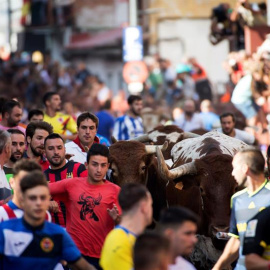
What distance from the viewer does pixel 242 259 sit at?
29.0 ft

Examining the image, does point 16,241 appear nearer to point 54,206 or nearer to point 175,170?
point 54,206

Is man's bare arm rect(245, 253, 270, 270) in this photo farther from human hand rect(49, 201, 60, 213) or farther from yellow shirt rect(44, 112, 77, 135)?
yellow shirt rect(44, 112, 77, 135)

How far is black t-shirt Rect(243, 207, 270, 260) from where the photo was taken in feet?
27.1

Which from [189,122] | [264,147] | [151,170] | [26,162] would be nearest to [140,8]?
[189,122]

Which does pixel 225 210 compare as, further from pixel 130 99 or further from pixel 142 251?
pixel 130 99

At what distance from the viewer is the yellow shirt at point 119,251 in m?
7.55

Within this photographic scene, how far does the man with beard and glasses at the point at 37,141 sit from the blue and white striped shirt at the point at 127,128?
5687 mm

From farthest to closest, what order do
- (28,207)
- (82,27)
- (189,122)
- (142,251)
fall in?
(82,27) → (189,122) → (28,207) → (142,251)

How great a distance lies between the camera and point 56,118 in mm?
16578

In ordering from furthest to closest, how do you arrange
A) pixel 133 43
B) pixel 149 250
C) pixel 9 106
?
pixel 133 43 < pixel 9 106 < pixel 149 250

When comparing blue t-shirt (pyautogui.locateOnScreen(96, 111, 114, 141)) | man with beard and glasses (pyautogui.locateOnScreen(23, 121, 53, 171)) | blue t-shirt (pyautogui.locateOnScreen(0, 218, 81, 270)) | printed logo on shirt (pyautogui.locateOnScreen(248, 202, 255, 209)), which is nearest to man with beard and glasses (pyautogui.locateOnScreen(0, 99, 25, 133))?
man with beard and glasses (pyautogui.locateOnScreen(23, 121, 53, 171))

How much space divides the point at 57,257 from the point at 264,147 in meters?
9.77

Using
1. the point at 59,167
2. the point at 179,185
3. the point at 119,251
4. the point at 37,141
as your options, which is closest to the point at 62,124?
the point at 37,141

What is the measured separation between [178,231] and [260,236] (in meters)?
1.03
